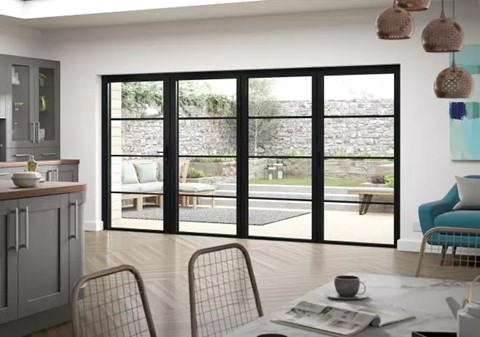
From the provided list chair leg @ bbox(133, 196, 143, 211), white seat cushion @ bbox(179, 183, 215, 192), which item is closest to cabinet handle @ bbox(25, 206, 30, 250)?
white seat cushion @ bbox(179, 183, 215, 192)

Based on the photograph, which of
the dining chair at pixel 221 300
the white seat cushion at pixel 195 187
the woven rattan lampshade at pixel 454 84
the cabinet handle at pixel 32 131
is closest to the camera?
→ the dining chair at pixel 221 300

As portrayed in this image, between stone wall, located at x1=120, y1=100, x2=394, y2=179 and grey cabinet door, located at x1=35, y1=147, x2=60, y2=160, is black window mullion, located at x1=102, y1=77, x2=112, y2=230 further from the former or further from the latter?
grey cabinet door, located at x1=35, y1=147, x2=60, y2=160

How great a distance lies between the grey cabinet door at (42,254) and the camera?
463cm

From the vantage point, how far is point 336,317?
6.92ft

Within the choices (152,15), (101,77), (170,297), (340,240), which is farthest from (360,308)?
(101,77)

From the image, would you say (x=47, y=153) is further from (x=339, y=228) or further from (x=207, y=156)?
(x=339, y=228)

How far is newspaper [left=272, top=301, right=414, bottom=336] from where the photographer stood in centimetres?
202

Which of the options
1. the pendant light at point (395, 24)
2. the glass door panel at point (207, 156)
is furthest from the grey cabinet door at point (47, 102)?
the pendant light at point (395, 24)

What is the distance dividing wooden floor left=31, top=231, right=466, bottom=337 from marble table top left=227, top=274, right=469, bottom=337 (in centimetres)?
227

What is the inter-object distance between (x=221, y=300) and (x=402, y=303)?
2.14 m

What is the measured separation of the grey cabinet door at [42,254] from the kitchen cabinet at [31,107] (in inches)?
171

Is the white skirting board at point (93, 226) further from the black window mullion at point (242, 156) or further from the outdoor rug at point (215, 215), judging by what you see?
the black window mullion at point (242, 156)

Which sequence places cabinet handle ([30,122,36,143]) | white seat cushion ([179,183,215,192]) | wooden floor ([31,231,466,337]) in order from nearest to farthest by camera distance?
wooden floor ([31,231,466,337]) < white seat cushion ([179,183,215,192]) < cabinet handle ([30,122,36,143])

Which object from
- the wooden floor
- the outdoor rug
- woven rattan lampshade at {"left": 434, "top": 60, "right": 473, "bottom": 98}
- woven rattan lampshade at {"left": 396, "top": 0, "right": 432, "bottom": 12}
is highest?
woven rattan lampshade at {"left": 396, "top": 0, "right": 432, "bottom": 12}
